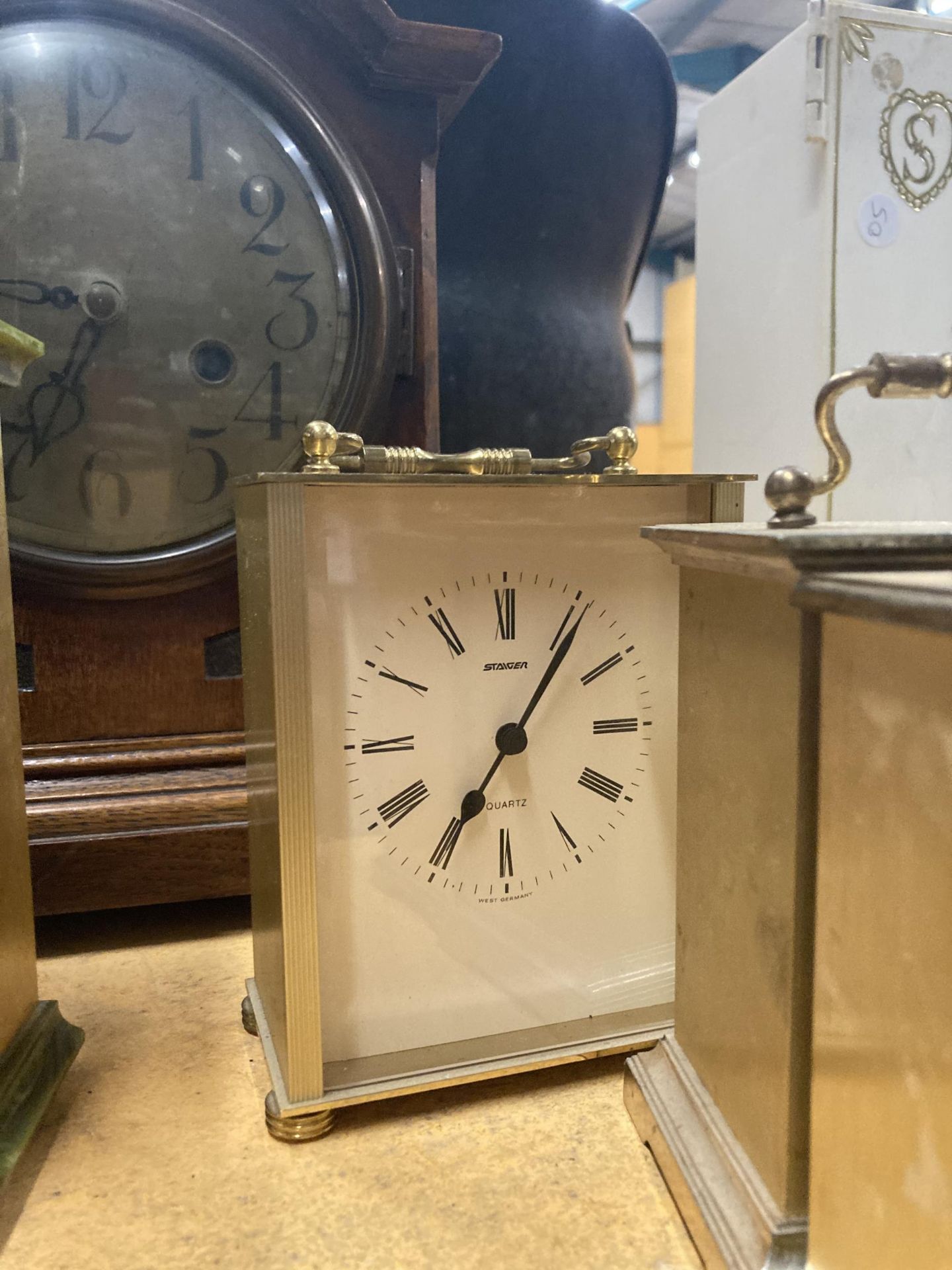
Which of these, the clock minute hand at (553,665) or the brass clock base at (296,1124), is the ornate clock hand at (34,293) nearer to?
the clock minute hand at (553,665)

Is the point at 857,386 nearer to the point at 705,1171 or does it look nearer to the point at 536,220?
the point at 705,1171

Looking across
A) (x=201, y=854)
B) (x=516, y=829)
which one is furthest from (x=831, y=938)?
(x=201, y=854)

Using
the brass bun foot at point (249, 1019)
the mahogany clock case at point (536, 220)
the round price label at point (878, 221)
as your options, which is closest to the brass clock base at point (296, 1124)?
the brass bun foot at point (249, 1019)

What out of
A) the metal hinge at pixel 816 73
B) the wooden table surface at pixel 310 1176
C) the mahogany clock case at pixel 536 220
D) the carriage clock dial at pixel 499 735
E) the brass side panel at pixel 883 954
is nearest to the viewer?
the brass side panel at pixel 883 954

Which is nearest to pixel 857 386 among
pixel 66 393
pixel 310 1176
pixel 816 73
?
pixel 310 1176

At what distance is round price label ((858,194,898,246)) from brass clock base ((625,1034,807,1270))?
87cm

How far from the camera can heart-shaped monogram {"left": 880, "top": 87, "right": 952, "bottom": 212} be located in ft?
3.33

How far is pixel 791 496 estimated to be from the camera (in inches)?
17.0

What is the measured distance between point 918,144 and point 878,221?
0.09 metres

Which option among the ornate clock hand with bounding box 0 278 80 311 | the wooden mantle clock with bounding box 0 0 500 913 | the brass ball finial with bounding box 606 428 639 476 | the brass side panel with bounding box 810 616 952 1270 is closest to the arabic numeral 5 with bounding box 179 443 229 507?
the wooden mantle clock with bounding box 0 0 500 913

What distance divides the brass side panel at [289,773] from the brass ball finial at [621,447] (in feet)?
0.72

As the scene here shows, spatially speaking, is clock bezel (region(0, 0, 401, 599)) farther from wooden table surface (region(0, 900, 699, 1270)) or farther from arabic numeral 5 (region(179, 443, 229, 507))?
wooden table surface (region(0, 900, 699, 1270))

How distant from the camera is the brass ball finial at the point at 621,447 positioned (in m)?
0.63

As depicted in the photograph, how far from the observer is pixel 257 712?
0.62m
